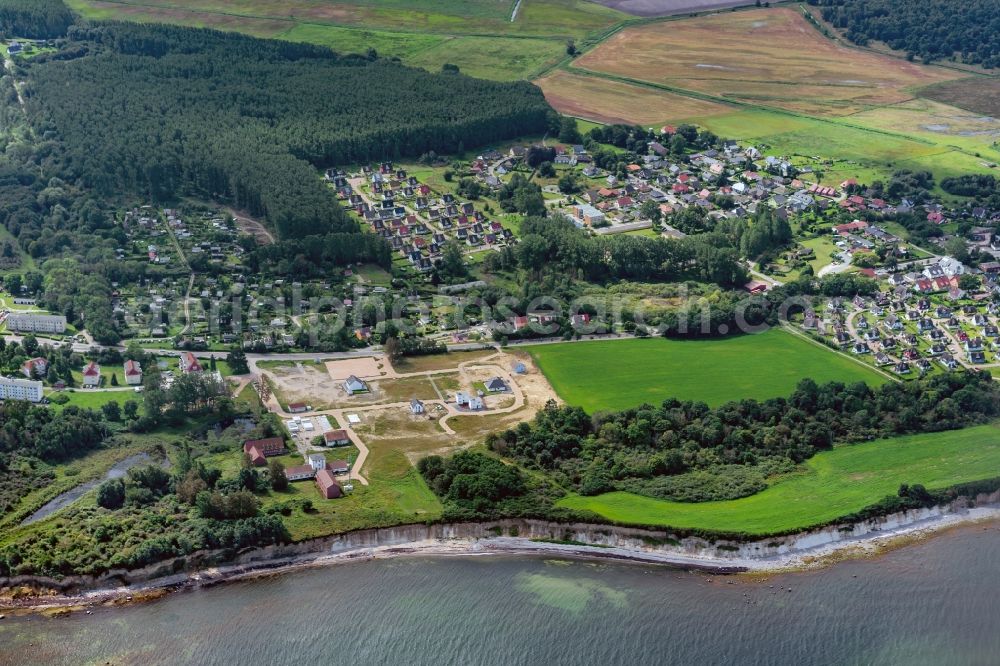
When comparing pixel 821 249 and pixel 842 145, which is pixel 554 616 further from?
pixel 842 145

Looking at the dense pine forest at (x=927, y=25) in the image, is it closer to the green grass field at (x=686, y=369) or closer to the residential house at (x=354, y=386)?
the green grass field at (x=686, y=369)

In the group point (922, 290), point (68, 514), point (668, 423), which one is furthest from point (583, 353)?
point (68, 514)

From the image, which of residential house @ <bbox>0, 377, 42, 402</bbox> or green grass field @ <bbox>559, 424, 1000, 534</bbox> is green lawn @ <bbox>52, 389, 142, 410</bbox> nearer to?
residential house @ <bbox>0, 377, 42, 402</bbox>

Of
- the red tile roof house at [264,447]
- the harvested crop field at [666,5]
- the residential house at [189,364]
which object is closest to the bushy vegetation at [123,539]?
the red tile roof house at [264,447]

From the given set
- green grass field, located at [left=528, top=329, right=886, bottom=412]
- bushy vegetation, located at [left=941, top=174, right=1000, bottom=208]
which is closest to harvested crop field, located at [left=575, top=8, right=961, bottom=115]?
bushy vegetation, located at [left=941, top=174, right=1000, bottom=208]

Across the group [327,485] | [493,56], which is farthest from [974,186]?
[327,485]

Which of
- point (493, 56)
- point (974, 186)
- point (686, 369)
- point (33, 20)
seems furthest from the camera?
point (493, 56)

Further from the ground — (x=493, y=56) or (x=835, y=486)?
(x=493, y=56)
